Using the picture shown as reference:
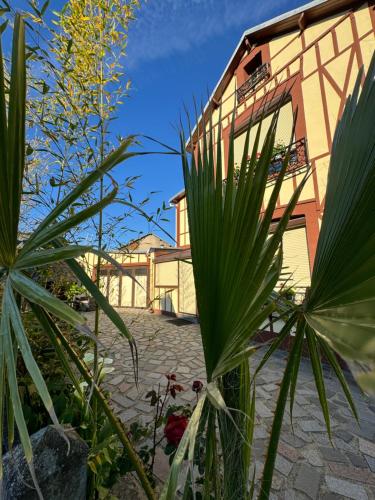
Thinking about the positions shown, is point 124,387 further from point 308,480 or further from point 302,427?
point 308,480

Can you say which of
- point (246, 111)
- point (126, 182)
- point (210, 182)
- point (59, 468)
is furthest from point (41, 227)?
point (246, 111)

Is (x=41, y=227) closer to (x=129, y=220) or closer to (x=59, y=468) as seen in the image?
(x=129, y=220)

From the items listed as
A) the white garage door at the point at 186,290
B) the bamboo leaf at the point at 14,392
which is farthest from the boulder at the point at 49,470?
the white garage door at the point at 186,290

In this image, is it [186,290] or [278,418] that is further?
[186,290]

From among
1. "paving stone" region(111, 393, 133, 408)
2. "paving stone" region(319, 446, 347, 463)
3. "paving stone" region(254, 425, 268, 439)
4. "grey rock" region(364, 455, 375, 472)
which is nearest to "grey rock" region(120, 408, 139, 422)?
"paving stone" region(111, 393, 133, 408)

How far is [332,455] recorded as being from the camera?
2158 mm

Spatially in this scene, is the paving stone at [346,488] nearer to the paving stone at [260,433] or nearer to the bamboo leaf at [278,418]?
the paving stone at [260,433]

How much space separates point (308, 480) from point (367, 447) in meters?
0.85

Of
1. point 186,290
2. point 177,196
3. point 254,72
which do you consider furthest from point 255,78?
point 186,290

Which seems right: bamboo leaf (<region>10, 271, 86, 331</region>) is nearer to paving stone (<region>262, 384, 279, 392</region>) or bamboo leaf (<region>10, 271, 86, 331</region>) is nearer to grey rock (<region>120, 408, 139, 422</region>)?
grey rock (<region>120, 408, 139, 422</region>)

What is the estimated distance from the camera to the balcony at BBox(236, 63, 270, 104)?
6656 mm

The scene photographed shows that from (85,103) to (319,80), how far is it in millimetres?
5994

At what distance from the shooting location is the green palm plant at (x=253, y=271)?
1.89 feet

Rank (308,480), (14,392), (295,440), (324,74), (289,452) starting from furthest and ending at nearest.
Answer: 1. (324,74)
2. (295,440)
3. (289,452)
4. (308,480)
5. (14,392)
